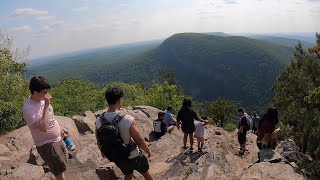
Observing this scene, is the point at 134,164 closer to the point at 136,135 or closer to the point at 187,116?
the point at 136,135

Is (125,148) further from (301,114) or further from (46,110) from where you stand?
(301,114)

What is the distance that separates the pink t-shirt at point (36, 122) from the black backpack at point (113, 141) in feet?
3.73

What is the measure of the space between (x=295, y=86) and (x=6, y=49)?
30.0 metres

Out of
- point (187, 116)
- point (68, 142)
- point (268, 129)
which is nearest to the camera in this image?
point (68, 142)

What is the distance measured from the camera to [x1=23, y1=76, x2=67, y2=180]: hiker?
6246 mm

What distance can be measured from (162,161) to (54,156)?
290 inches

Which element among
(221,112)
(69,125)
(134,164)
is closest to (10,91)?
(69,125)

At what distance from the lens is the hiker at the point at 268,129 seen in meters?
11.5

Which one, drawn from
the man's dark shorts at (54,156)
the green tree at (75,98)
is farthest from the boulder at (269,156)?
the green tree at (75,98)

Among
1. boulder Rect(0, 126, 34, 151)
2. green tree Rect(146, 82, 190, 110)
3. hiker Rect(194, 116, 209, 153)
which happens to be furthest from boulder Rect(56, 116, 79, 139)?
green tree Rect(146, 82, 190, 110)

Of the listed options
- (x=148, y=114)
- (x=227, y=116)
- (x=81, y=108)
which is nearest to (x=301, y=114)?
(x=148, y=114)

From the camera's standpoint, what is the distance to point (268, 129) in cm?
1170

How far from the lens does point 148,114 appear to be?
79.6 feet

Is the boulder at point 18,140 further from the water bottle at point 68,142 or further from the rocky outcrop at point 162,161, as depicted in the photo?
the water bottle at point 68,142
